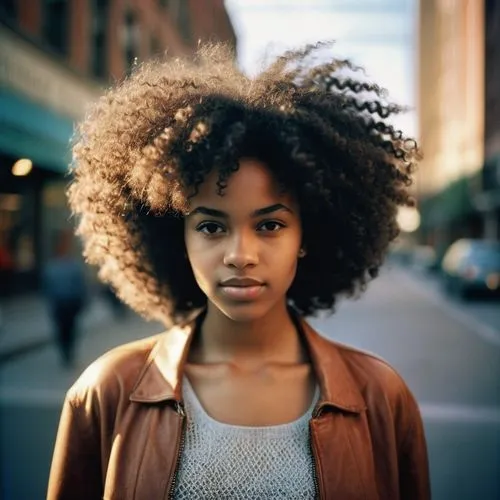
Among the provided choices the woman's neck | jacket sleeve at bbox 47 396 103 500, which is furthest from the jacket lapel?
jacket sleeve at bbox 47 396 103 500

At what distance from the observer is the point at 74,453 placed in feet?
5.36

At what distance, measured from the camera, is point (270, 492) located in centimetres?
151

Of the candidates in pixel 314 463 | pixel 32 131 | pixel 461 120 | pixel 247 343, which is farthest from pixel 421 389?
pixel 461 120

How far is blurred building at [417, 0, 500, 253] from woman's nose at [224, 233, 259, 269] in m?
27.6

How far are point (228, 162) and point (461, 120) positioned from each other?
156 feet

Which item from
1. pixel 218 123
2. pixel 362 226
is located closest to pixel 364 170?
pixel 362 226

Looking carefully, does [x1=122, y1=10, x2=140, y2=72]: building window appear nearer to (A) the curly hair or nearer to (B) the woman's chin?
(A) the curly hair

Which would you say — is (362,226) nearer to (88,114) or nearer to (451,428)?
(88,114)

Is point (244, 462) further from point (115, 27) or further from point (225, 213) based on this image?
point (115, 27)

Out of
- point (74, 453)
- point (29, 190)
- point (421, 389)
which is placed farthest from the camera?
point (29, 190)

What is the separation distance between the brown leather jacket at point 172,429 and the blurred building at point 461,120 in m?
27.4

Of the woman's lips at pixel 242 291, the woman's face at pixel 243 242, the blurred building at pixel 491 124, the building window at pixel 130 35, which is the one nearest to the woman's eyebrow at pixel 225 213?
the woman's face at pixel 243 242

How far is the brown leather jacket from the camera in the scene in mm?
1527

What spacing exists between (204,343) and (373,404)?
0.52 metres
